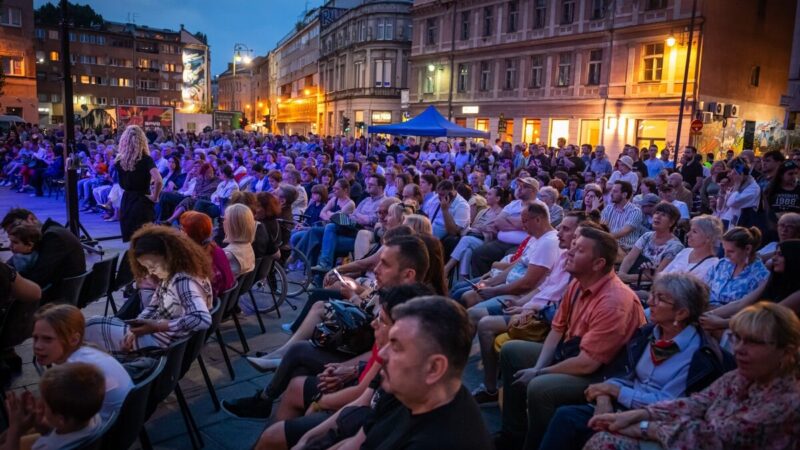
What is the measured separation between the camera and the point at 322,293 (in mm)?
4879

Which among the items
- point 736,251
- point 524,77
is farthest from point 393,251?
point 524,77

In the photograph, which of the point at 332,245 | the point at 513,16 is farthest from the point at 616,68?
the point at 332,245

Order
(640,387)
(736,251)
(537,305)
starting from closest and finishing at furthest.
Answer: (640,387), (736,251), (537,305)

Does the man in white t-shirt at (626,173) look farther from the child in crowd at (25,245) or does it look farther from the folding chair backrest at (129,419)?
the folding chair backrest at (129,419)

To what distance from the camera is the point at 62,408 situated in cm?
229

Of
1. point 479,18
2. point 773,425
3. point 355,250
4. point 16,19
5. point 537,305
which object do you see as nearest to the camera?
point 773,425

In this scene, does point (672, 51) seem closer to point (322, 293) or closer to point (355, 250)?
point (355, 250)

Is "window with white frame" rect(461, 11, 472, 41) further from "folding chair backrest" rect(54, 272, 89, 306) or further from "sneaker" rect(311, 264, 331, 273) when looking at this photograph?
"folding chair backrest" rect(54, 272, 89, 306)

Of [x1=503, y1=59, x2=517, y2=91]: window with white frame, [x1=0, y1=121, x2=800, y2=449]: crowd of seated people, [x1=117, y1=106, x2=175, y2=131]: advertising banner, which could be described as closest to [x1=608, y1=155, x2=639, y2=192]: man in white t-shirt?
[x1=0, y1=121, x2=800, y2=449]: crowd of seated people

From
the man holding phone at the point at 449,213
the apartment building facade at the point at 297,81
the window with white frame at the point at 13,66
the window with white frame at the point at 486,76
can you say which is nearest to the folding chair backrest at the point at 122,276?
the man holding phone at the point at 449,213

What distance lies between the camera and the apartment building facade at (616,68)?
25656mm

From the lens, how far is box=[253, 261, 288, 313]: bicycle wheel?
6.57 metres

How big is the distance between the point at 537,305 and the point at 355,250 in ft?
11.3

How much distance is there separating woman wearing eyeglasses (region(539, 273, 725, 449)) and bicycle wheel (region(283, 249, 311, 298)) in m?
4.78
